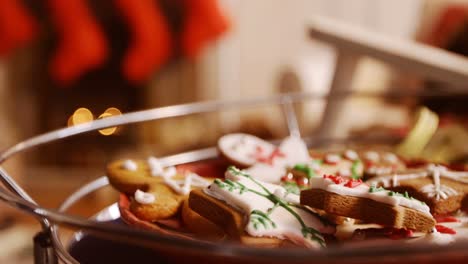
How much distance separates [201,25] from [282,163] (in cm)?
217

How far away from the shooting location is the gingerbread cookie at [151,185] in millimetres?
460

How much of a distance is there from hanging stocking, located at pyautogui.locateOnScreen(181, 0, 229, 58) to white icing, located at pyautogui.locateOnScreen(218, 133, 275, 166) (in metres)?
2.10

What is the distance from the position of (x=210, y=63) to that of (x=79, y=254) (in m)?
2.29

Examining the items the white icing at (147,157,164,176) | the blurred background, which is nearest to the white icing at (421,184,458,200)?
the white icing at (147,157,164,176)

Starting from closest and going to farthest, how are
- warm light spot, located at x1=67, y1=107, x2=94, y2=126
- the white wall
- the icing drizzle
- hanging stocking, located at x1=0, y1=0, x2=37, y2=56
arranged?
1. the icing drizzle
2. hanging stocking, located at x1=0, y1=0, x2=37, y2=56
3. the white wall
4. warm light spot, located at x1=67, y1=107, x2=94, y2=126

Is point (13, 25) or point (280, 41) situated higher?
point (280, 41)

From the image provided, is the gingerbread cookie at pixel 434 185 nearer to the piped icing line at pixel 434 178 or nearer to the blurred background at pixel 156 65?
the piped icing line at pixel 434 178

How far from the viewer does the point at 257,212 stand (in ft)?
1.32

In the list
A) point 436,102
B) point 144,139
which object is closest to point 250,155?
point 436,102

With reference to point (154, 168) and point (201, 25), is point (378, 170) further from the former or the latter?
point (201, 25)

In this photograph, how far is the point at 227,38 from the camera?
2736mm

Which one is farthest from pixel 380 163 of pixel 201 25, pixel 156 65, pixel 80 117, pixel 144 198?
pixel 80 117

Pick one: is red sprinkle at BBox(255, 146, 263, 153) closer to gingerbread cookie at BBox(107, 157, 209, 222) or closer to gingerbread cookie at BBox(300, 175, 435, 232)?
gingerbread cookie at BBox(107, 157, 209, 222)

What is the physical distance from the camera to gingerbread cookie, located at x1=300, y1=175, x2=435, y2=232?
387 millimetres
